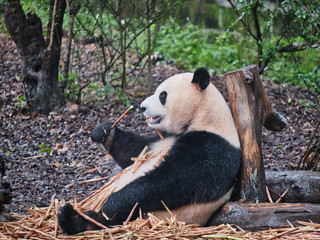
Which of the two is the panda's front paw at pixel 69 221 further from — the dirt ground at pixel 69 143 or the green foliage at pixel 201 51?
the green foliage at pixel 201 51

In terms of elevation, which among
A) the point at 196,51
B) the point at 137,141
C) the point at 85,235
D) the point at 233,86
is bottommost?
the point at 85,235

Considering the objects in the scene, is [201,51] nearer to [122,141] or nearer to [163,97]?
[122,141]

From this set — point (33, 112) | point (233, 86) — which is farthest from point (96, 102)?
point (233, 86)

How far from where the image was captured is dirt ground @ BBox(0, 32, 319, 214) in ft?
15.7

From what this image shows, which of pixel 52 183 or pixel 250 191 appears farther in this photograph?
pixel 52 183

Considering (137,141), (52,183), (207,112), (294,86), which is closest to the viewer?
(207,112)

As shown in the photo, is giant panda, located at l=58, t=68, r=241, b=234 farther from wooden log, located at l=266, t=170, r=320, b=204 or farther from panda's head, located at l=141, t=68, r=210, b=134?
wooden log, located at l=266, t=170, r=320, b=204

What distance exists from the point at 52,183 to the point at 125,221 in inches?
68.2

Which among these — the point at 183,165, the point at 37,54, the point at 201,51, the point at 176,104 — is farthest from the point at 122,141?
the point at 201,51

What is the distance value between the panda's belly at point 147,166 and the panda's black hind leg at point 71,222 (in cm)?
36

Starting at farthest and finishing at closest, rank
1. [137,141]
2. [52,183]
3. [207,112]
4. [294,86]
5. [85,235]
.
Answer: [294,86], [52,183], [137,141], [207,112], [85,235]

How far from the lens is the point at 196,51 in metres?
9.80

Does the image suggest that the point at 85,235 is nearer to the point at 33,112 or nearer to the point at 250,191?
the point at 250,191

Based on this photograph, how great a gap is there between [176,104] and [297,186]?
1382 mm
